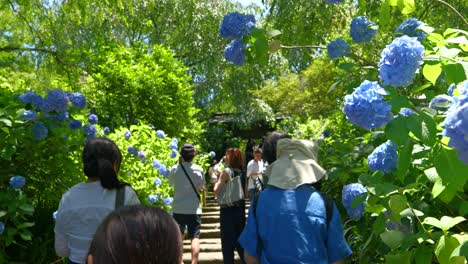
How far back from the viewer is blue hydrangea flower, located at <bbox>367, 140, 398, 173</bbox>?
2777 millimetres

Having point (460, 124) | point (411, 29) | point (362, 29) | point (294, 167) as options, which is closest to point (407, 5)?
point (411, 29)

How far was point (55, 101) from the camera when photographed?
4.84m

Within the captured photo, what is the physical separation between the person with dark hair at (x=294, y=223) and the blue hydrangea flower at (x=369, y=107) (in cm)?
89

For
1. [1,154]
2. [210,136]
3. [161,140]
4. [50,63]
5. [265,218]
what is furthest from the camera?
[210,136]

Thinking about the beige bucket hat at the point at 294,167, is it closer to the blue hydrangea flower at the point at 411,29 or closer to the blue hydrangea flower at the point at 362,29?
the blue hydrangea flower at the point at 362,29

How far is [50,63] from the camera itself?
1032 cm

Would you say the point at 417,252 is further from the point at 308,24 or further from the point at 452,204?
the point at 308,24

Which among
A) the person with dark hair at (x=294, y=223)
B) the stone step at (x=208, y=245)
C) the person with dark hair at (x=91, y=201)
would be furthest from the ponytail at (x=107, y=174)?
the stone step at (x=208, y=245)

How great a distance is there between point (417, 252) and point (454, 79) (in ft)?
2.49

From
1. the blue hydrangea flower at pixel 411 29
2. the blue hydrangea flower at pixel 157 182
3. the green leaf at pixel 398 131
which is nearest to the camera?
the green leaf at pixel 398 131

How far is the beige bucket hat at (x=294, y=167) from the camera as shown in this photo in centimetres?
322

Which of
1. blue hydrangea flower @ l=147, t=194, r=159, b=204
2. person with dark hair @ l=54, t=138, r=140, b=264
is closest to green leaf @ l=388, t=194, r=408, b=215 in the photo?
person with dark hair @ l=54, t=138, r=140, b=264

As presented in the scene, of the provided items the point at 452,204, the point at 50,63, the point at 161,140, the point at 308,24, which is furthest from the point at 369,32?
the point at 50,63

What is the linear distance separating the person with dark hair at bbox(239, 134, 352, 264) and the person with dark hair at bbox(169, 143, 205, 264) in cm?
376
